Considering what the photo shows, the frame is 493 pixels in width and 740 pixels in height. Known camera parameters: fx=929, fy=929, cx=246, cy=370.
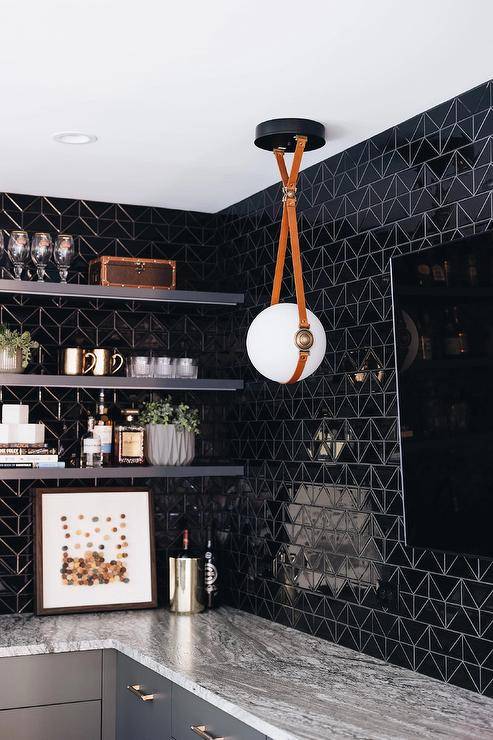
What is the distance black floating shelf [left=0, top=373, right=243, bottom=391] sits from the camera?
3.48 metres

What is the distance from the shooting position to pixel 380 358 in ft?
9.46

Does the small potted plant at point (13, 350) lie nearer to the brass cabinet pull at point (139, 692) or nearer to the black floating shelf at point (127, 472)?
the black floating shelf at point (127, 472)

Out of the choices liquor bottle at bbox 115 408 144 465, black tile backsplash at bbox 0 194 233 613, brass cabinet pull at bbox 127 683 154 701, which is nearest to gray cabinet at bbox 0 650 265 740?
brass cabinet pull at bbox 127 683 154 701

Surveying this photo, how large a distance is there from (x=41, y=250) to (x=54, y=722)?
169cm

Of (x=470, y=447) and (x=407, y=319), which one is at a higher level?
(x=407, y=319)

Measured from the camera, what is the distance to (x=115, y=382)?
360cm

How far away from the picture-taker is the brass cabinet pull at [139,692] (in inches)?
114

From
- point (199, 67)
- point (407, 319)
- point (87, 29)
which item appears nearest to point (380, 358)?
point (407, 319)

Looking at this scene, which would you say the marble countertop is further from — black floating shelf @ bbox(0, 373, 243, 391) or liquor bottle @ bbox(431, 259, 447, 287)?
liquor bottle @ bbox(431, 259, 447, 287)

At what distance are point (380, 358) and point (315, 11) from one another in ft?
3.76

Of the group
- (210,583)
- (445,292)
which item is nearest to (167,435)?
(210,583)

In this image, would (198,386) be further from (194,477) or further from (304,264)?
(304,264)

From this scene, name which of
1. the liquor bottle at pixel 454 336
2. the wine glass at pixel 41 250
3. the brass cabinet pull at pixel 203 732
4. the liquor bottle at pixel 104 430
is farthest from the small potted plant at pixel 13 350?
the liquor bottle at pixel 454 336

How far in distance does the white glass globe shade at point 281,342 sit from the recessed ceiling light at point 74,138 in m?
0.83
